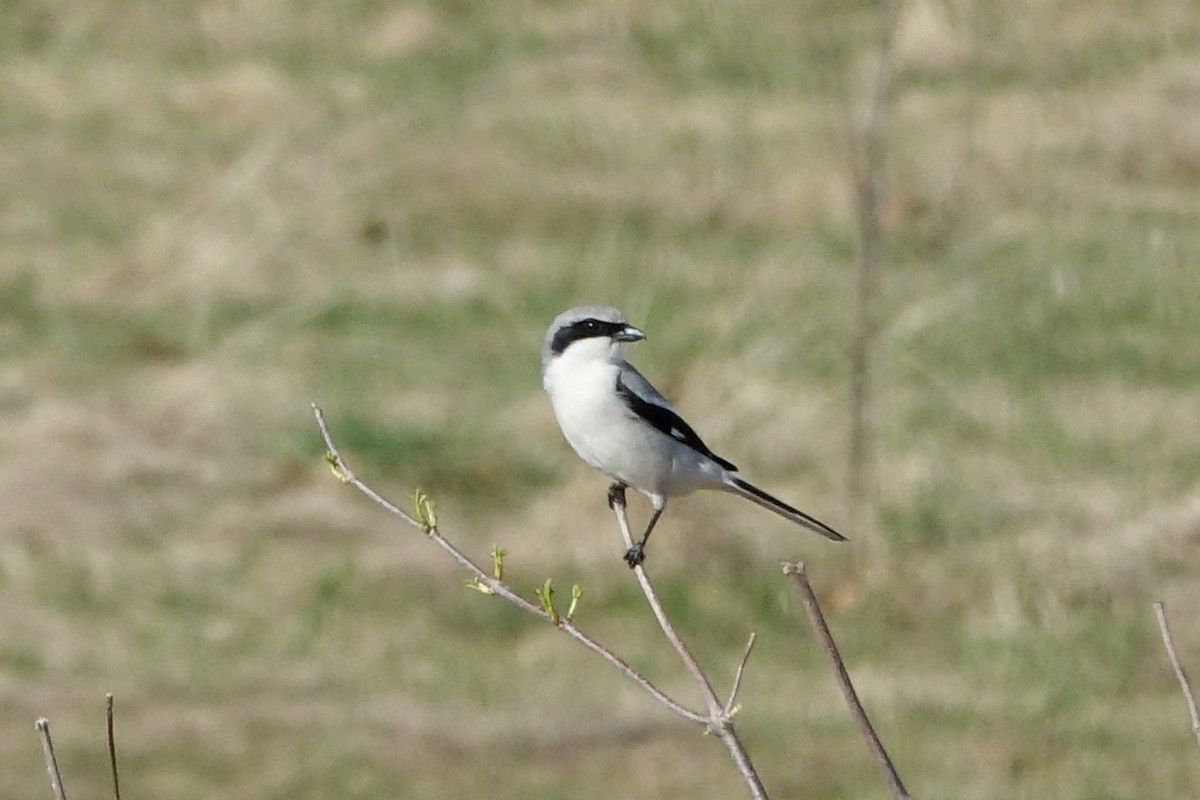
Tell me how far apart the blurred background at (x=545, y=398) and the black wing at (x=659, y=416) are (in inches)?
145

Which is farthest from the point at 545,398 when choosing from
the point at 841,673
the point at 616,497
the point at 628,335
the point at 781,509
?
the point at 841,673

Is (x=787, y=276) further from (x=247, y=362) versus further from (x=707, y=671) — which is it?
(x=707, y=671)

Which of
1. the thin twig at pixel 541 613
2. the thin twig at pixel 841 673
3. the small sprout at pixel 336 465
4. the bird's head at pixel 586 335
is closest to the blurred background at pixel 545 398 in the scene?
the bird's head at pixel 586 335

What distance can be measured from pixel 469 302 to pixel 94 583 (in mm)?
3813

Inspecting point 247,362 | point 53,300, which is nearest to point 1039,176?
point 247,362

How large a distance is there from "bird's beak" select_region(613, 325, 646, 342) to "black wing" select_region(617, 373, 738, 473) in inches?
4.9

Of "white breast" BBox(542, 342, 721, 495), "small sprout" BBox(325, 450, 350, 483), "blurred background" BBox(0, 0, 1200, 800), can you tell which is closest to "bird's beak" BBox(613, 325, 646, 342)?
"white breast" BBox(542, 342, 721, 495)

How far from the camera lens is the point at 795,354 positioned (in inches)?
472

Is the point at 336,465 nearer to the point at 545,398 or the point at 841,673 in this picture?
the point at 841,673

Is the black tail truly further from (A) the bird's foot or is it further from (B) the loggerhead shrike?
(A) the bird's foot

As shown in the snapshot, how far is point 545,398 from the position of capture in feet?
38.6

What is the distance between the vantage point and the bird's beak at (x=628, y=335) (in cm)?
479

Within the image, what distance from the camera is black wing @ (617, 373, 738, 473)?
493 centimetres

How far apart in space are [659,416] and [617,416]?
0.25 metres
